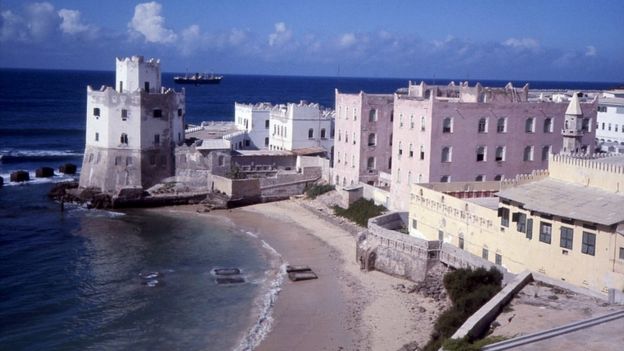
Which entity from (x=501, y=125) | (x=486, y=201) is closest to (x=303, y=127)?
(x=501, y=125)

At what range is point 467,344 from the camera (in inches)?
874

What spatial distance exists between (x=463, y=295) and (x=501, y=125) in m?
20.3

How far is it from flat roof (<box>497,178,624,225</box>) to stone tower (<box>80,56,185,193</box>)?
39311 millimetres

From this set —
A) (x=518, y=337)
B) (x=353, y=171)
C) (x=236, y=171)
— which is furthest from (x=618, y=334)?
(x=236, y=171)

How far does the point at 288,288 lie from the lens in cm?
3909

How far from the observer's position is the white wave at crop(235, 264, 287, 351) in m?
31.4

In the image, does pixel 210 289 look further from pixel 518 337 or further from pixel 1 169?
pixel 1 169

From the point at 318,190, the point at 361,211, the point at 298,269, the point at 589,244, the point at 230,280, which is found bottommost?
the point at 230,280

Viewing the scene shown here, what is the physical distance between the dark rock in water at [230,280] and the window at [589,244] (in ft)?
61.4

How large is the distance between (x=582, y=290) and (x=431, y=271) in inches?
410

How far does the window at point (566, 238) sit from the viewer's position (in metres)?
30.2

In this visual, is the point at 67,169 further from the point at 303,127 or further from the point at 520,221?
the point at 520,221

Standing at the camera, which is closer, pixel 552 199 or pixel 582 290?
pixel 582 290

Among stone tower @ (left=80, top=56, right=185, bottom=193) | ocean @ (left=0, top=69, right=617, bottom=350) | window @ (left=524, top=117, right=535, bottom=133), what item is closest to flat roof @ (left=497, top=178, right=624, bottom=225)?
ocean @ (left=0, top=69, right=617, bottom=350)
